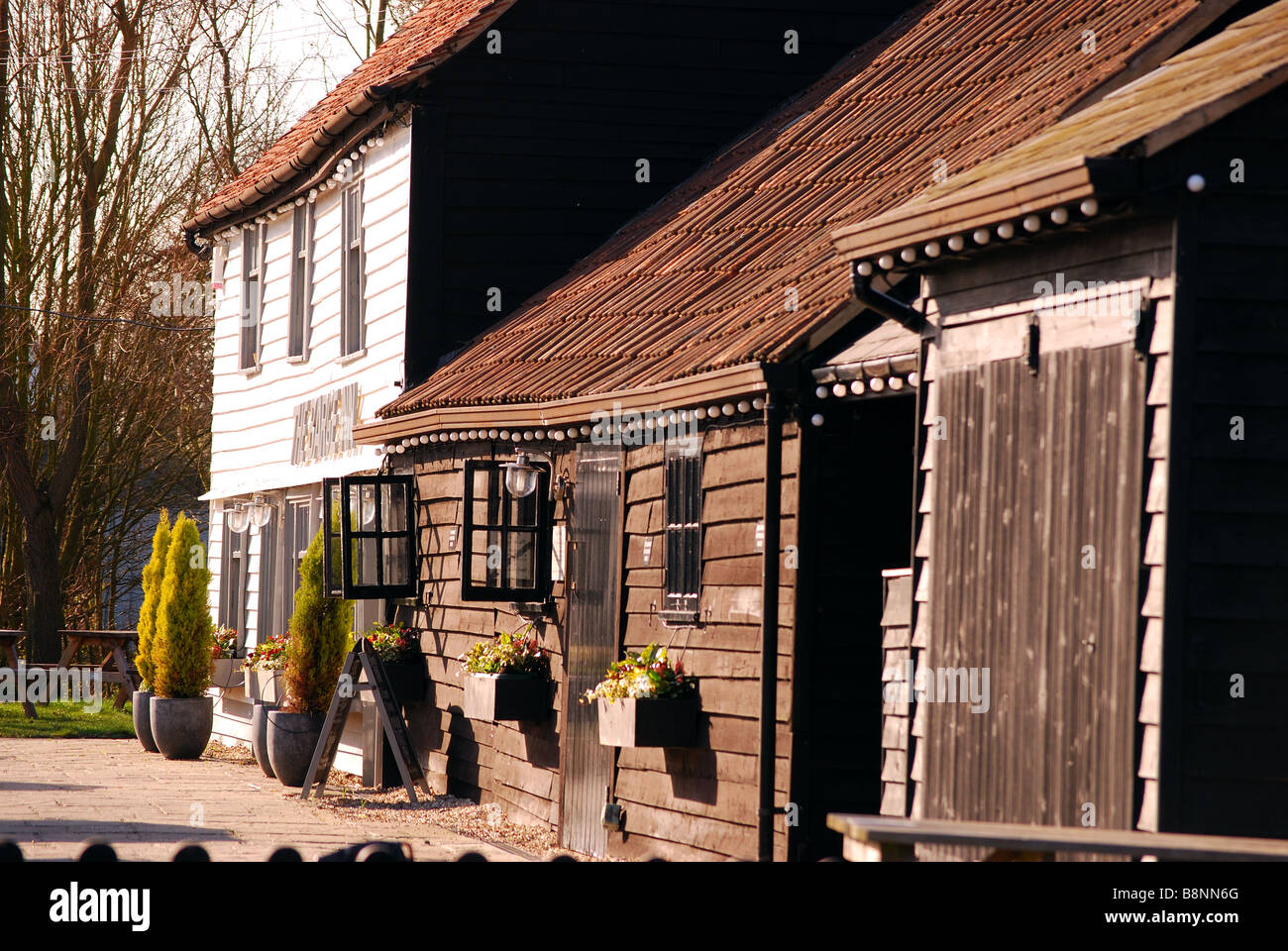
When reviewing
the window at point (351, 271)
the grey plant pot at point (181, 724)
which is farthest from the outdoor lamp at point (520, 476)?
the grey plant pot at point (181, 724)

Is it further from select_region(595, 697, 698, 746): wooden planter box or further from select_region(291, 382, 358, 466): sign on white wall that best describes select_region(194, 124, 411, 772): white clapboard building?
select_region(595, 697, 698, 746): wooden planter box

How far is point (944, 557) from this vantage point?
7762mm

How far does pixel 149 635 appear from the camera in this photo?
19.0 metres

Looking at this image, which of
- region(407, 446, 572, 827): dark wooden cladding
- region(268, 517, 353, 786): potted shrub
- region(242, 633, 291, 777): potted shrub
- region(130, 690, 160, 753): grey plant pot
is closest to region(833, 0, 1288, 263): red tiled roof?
region(407, 446, 572, 827): dark wooden cladding

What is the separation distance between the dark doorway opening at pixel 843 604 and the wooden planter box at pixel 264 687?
30.4 feet

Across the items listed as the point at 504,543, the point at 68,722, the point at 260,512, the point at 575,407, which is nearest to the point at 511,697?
the point at 504,543

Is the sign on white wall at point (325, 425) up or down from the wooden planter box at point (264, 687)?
up

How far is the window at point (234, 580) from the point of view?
2048cm

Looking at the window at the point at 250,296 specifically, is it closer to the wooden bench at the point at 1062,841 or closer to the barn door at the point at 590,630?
the barn door at the point at 590,630

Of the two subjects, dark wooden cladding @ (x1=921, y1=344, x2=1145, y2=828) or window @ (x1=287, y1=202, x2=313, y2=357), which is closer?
dark wooden cladding @ (x1=921, y1=344, x2=1145, y2=828)

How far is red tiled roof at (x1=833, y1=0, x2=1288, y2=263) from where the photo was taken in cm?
649

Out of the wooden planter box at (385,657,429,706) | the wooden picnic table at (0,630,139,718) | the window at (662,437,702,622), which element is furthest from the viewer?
the wooden picnic table at (0,630,139,718)

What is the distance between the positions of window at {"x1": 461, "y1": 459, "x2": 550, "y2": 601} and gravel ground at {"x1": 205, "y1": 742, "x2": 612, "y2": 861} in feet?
5.45
